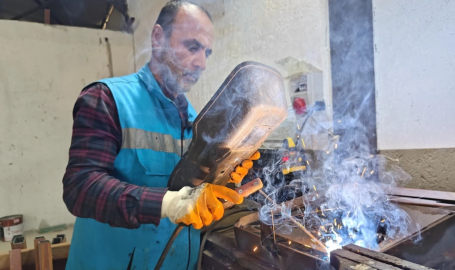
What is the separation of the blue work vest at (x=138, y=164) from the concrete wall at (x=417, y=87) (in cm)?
112

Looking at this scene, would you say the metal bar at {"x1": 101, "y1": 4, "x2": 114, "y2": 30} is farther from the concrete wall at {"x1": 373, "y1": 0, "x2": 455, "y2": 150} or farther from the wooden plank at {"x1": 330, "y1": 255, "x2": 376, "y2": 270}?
the wooden plank at {"x1": 330, "y1": 255, "x2": 376, "y2": 270}

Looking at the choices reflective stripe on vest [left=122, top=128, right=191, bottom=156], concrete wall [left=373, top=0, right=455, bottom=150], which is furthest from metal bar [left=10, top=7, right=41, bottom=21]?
concrete wall [left=373, top=0, right=455, bottom=150]

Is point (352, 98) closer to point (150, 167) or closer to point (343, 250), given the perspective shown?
point (343, 250)

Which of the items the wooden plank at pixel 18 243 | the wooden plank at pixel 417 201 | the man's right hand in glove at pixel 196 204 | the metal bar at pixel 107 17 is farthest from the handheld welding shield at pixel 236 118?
the metal bar at pixel 107 17

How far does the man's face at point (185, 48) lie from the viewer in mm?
1225

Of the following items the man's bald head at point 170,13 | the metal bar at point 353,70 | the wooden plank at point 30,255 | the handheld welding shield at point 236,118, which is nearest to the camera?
the handheld welding shield at point 236,118

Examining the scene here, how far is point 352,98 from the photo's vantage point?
1.68 m

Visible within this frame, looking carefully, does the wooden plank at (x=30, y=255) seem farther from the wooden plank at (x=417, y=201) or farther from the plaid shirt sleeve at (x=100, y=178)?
the wooden plank at (x=417, y=201)

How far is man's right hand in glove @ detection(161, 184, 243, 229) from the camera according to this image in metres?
0.87

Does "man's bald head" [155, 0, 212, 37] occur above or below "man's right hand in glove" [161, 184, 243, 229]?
above

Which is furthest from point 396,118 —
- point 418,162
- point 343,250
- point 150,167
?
point 150,167

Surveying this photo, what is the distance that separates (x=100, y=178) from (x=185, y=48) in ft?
2.15

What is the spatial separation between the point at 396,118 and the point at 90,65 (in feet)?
12.0

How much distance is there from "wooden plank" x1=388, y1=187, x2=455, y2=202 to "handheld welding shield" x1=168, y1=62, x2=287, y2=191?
85cm
